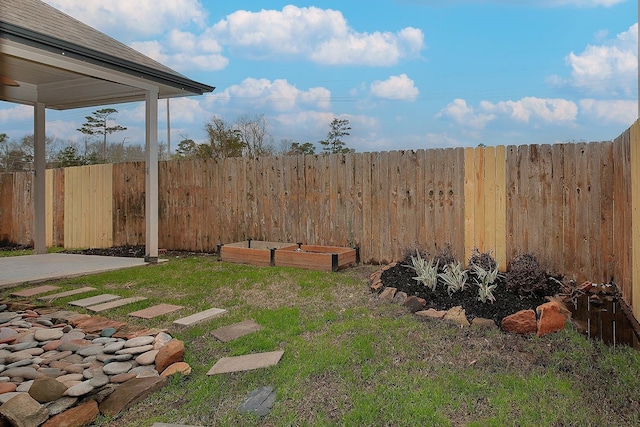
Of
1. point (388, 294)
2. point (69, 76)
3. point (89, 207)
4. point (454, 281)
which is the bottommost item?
point (388, 294)

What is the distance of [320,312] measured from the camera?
370cm

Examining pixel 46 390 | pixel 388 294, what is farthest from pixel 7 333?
pixel 388 294

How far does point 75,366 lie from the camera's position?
2.49 metres

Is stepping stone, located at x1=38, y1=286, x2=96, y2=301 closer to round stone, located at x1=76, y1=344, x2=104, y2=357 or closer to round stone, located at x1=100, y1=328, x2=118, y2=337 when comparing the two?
round stone, located at x1=100, y1=328, x2=118, y2=337

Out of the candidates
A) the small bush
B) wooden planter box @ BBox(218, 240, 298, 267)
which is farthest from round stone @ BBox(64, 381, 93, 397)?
wooden planter box @ BBox(218, 240, 298, 267)

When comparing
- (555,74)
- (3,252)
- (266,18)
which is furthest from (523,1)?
(3,252)

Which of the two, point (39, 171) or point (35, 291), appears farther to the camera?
point (39, 171)

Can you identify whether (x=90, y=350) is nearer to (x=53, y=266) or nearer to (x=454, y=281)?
(x=454, y=281)

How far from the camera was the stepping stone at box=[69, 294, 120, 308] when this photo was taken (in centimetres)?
408

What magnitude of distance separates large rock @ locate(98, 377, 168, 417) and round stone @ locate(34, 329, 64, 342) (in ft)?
3.66

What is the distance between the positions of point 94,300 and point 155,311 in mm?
903

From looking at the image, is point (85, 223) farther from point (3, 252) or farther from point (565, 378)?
point (565, 378)

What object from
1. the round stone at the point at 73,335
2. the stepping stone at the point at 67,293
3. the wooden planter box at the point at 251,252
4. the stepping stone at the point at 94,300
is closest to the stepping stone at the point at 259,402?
the round stone at the point at 73,335

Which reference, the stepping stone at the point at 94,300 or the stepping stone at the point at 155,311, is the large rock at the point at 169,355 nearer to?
the stepping stone at the point at 155,311
